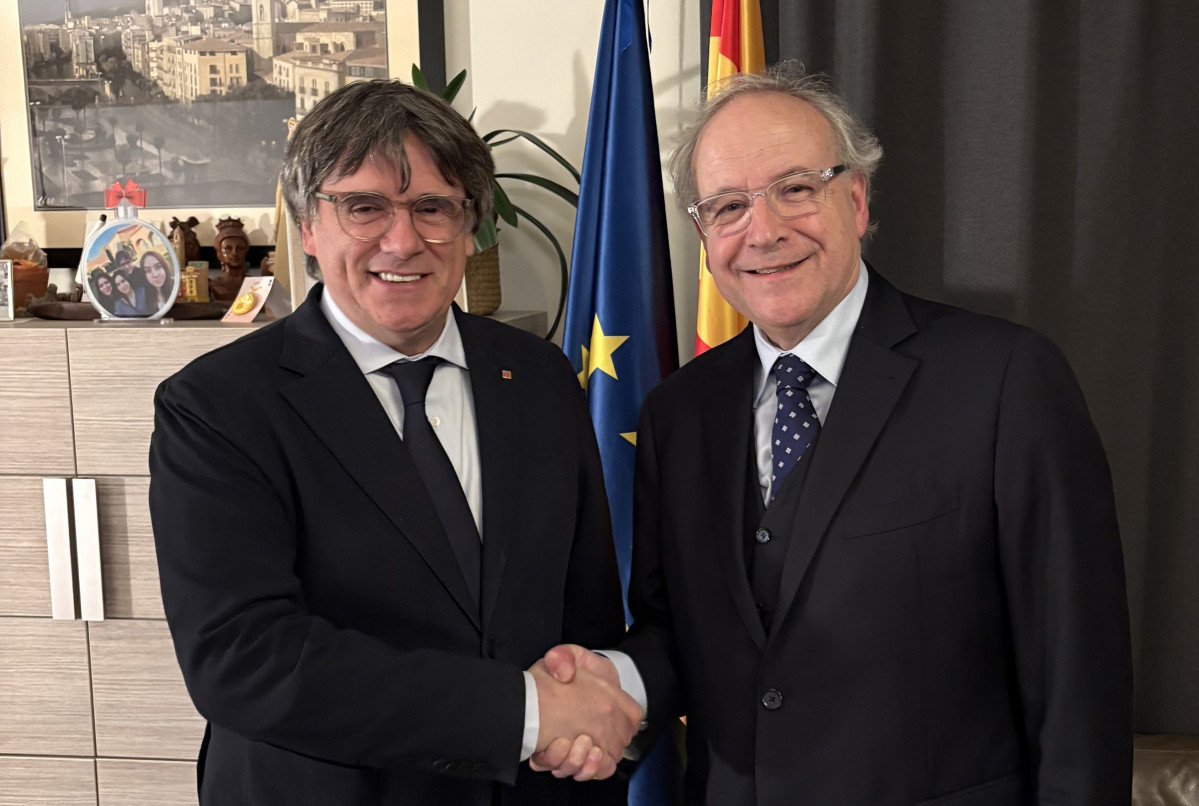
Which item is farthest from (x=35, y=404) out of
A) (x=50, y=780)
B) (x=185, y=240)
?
(x=50, y=780)

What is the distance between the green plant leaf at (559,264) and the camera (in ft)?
8.57

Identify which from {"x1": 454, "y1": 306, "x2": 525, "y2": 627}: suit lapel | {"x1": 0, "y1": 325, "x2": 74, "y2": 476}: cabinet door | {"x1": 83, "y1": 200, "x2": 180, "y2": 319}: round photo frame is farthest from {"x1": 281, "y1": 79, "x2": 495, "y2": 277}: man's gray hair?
{"x1": 0, "y1": 325, "x2": 74, "y2": 476}: cabinet door

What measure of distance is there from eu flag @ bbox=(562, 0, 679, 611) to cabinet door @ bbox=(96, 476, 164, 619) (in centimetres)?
106

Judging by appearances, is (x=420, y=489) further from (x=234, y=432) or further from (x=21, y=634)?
(x=21, y=634)

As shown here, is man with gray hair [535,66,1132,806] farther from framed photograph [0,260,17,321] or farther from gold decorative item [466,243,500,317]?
framed photograph [0,260,17,321]

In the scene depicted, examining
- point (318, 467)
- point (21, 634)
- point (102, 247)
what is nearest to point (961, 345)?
point (318, 467)

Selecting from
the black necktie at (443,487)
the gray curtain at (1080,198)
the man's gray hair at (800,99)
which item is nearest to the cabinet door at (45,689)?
the black necktie at (443,487)

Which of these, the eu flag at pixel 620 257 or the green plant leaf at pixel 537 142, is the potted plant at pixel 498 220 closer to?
the green plant leaf at pixel 537 142

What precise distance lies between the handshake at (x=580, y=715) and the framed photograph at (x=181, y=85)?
170cm

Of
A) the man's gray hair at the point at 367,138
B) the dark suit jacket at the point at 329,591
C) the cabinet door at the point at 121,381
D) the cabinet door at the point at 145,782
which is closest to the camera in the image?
the dark suit jacket at the point at 329,591

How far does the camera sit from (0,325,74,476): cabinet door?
226 centimetres

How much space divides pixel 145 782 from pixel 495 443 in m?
1.52

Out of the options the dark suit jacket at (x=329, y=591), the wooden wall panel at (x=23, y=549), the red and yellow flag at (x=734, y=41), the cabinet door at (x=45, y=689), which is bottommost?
the cabinet door at (x=45, y=689)

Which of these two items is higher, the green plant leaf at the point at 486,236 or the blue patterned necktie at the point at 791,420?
the green plant leaf at the point at 486,236
